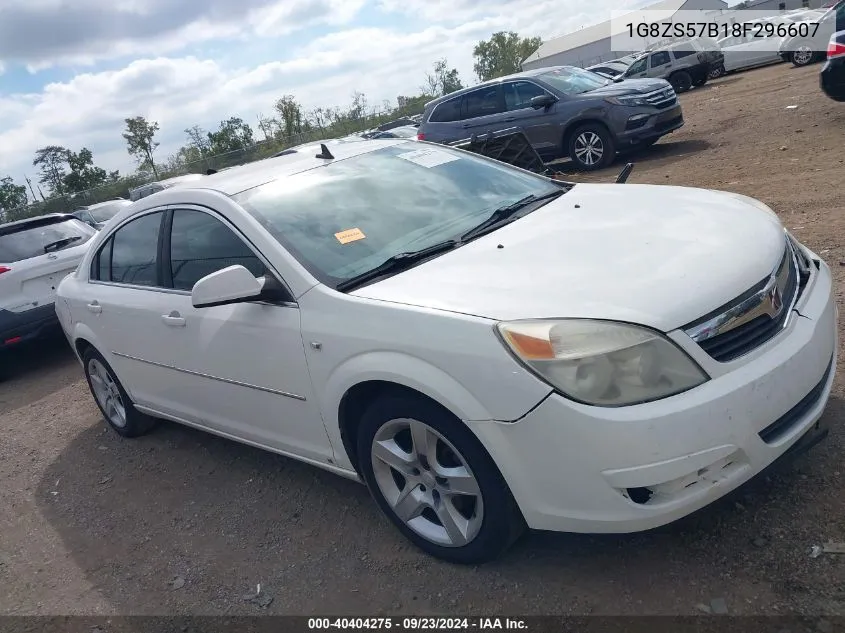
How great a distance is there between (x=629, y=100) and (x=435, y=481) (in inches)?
403

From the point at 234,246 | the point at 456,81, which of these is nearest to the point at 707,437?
the point at 234,246

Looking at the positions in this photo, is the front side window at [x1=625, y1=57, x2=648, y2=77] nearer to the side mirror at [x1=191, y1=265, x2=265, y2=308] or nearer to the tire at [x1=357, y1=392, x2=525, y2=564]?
the side mirror at [x1=191, y1=265, x2=265, y2=308]

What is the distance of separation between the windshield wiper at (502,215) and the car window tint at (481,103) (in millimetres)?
9600

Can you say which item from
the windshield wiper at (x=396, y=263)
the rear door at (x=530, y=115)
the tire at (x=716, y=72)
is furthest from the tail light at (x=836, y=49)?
the tire at (x=716, y=72)

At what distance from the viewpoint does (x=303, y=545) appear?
3.43 metres

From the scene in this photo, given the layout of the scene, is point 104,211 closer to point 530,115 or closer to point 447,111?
point 447,111

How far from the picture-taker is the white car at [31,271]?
24.7 ft

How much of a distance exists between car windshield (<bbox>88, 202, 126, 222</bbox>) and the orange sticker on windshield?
12259mm

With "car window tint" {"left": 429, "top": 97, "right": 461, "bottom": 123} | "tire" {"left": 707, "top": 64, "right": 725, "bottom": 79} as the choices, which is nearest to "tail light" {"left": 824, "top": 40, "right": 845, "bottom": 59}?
"car window tint" {"left": 429, "top": 97, "right": 461, "bottom": 123}

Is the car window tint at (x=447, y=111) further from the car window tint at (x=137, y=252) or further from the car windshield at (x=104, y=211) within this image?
the car window tint at (x=137, y=252)

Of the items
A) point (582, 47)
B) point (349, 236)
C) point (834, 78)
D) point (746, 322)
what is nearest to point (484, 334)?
point (746, 322)

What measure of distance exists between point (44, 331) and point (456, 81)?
5938cm

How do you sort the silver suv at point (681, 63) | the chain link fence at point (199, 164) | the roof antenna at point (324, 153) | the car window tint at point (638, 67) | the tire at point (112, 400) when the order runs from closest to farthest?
the roof antenna at point (324, 153) < the tire at point (112, 400) < the silver suv at point (681, 63) < the car window tint at point (638, 67) < the chain link fence at point (199, 164)

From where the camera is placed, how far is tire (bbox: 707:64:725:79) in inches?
1016
